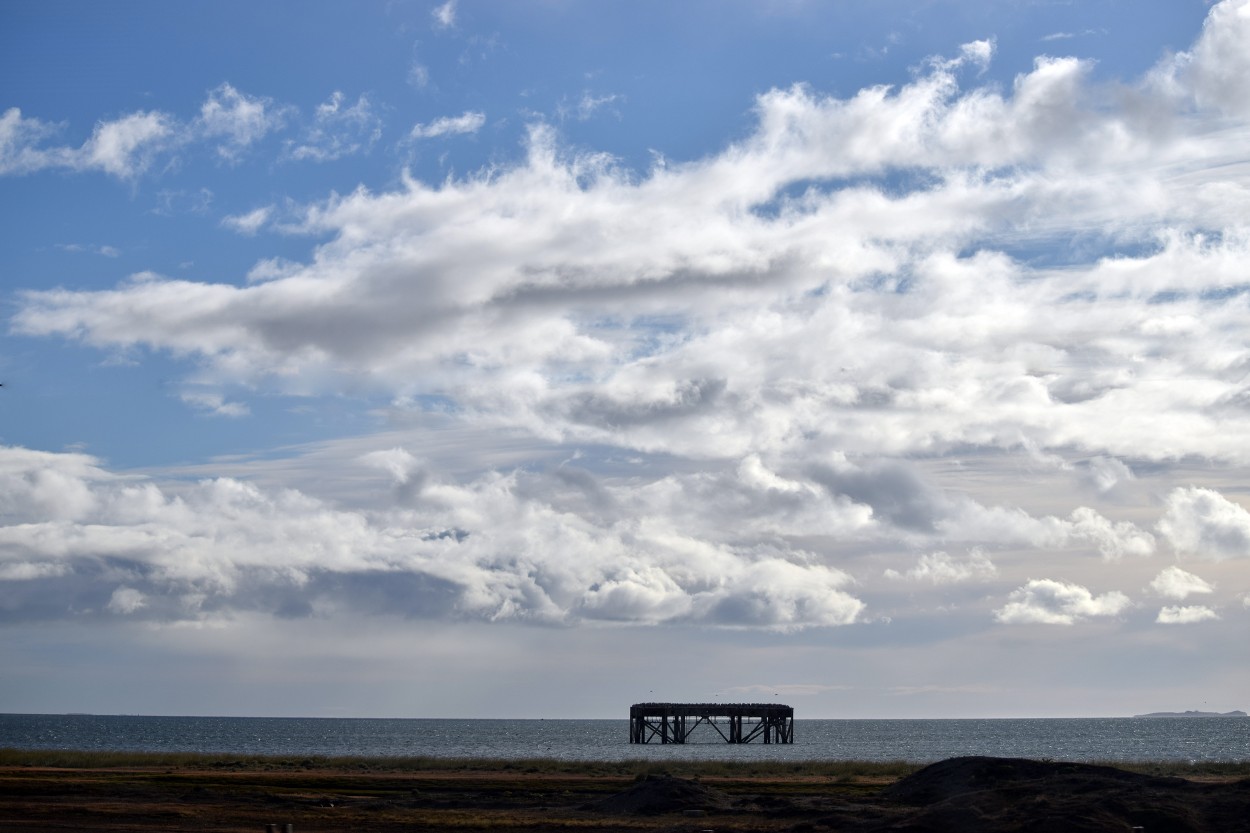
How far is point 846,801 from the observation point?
1738 inches

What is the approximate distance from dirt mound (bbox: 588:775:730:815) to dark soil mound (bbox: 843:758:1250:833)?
270 inches

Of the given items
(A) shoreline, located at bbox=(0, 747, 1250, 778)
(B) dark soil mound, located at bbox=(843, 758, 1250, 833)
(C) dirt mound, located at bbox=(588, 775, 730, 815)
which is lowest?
(A) shoreline, located at bbox=(0, 747, 1250, 778)

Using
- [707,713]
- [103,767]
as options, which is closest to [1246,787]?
[103,767]

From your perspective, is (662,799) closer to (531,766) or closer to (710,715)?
(531,766)

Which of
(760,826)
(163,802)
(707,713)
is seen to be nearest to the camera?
(760,826)

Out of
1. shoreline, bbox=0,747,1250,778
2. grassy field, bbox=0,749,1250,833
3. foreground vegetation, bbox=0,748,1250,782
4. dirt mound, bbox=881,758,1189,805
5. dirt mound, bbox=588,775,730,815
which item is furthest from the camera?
shoreline, bbox=0,747,1250,778

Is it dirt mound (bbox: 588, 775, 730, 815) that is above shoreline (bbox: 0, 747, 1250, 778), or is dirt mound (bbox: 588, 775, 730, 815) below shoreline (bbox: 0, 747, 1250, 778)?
above

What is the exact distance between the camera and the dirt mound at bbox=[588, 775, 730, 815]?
43.4 meters

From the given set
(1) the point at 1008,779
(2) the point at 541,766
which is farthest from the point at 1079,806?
(2) the point at 541,766

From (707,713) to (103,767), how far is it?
59928 millimetres

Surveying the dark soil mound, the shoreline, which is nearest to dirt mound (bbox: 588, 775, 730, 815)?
the dark soil mound

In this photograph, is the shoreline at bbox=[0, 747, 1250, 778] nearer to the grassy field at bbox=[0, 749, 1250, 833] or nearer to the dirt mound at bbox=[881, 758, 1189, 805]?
the grassy field at bbox=[0, 749, 1250, 833]

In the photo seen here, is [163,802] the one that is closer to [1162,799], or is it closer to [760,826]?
[760,826]

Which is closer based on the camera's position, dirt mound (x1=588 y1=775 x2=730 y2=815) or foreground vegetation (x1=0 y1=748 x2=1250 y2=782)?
dirt mound (x1=588 y1=775 x2=730 y2=815)
